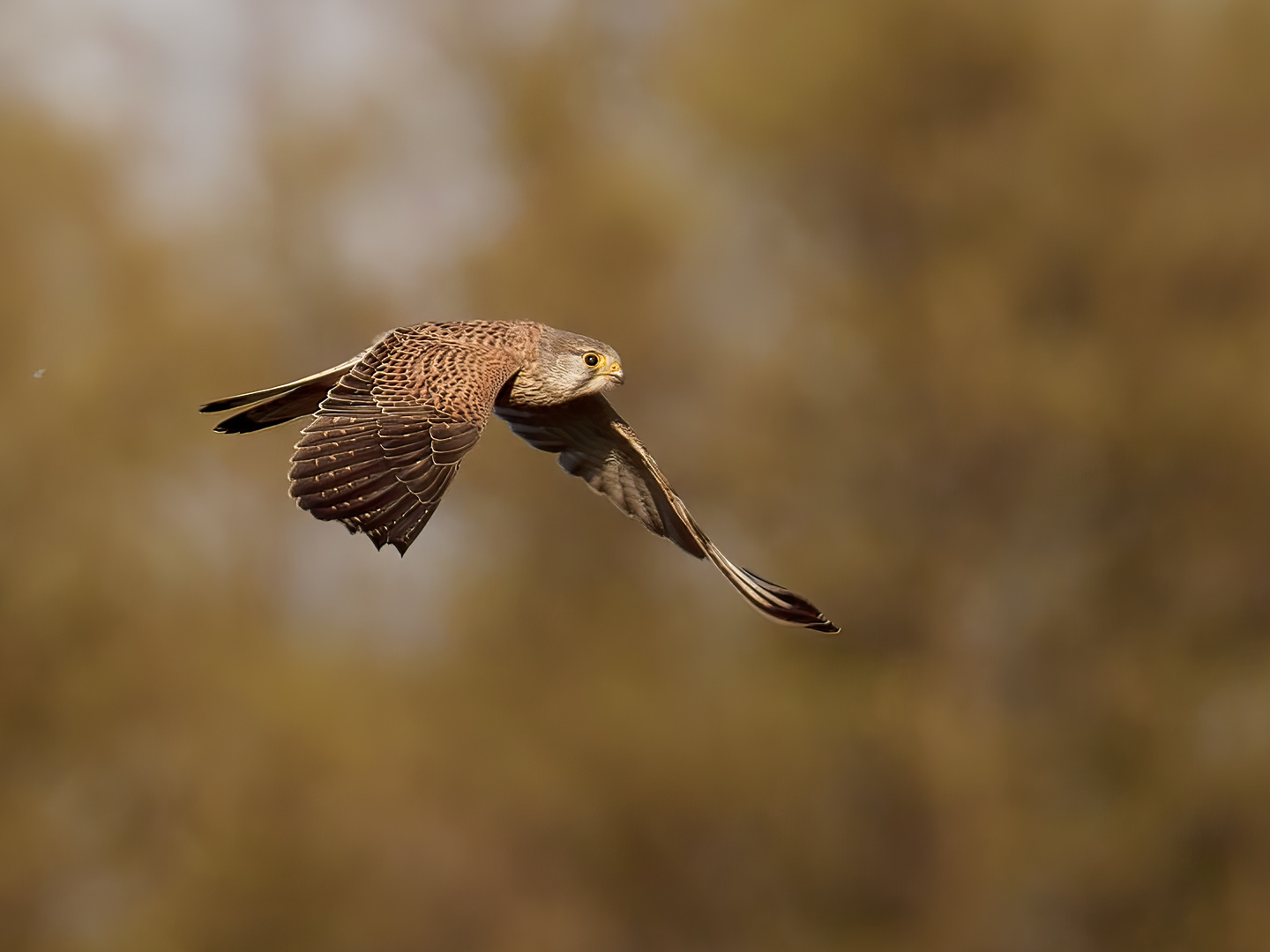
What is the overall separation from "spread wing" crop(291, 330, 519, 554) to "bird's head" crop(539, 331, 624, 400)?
31 centimetres

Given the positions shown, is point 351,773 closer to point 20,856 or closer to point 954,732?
point 20,856

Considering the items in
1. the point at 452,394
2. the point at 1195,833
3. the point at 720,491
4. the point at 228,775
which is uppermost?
the point at 452,394

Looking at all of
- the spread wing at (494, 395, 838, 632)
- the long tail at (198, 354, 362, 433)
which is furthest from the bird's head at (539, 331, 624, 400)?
the long tail at (198, 354, 362, 433)

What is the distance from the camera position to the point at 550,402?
6094 millimetres

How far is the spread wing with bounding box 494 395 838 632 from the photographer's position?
6.60 meters

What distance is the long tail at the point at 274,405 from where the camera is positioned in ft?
19.0

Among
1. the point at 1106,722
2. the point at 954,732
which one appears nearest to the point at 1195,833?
the point at 1106,722

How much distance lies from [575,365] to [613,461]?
946mm

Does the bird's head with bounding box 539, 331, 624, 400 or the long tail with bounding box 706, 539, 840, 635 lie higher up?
the bird's head with bounding box 539, 331, 624, 400

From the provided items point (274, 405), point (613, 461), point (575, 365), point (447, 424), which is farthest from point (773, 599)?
point (274, 405)

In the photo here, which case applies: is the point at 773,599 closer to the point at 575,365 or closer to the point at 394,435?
the point at 575,365

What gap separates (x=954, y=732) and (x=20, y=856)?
807 cm

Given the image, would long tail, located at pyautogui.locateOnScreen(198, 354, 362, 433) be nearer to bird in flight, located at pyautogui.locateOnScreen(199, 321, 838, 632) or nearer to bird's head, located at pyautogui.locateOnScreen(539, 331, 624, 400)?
bird in flight, located at pyautogui.locateOnScreen(199, 321, 838, 632)

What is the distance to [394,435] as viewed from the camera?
5.00 m
